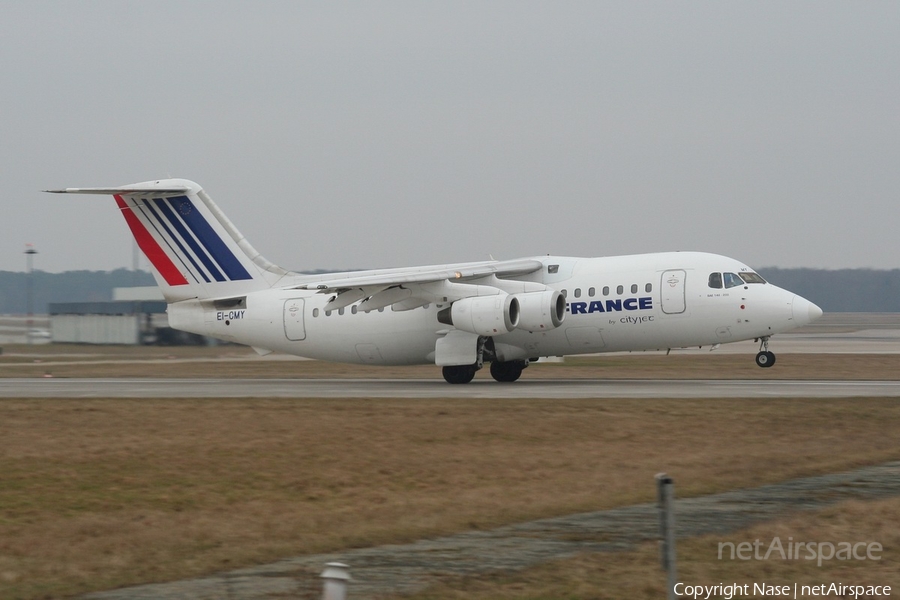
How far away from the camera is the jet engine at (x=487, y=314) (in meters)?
28.3

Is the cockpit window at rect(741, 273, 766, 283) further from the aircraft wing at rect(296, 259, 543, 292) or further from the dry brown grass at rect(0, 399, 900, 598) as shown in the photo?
the dry brown grass at rect(0, 399, 900, 598)

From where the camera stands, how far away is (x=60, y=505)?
45.0 ft

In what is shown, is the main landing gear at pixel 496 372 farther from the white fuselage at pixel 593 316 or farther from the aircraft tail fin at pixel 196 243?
the aircraft tail fin at pixel 196 243

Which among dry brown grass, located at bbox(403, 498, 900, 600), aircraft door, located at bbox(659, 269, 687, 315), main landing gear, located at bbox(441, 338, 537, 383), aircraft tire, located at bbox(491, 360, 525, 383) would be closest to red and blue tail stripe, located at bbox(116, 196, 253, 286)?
main landing gear, located at bbox(441, 338, 537, 383)

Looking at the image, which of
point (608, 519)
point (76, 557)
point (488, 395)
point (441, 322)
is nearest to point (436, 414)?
point (488, 395)

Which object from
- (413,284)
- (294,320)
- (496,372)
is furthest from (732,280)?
(294,320)

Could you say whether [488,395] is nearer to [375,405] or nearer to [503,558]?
[375,405]

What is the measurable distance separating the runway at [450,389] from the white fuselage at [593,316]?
1.13m

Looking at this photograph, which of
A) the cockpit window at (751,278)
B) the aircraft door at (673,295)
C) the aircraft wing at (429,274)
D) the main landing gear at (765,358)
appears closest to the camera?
the aircraft door at (673,295)

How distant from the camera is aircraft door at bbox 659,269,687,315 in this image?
28281mm

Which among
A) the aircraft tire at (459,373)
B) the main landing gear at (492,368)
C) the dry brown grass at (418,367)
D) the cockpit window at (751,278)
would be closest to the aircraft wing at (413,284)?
the main landing gear at (492,368)

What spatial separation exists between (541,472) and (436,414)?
21.9 feet

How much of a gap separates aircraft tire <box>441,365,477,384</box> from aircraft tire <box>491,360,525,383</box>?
1435 mm

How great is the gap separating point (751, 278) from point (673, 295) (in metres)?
2.28
